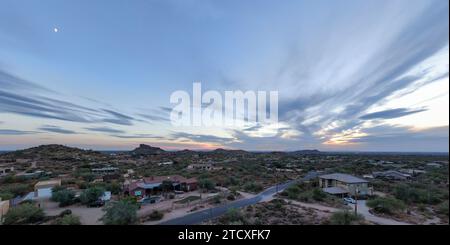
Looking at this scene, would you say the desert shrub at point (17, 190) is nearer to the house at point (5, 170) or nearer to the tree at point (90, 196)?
the tree at point (90, 196)

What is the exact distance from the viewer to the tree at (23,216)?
631 centimetres

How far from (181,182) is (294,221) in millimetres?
8815

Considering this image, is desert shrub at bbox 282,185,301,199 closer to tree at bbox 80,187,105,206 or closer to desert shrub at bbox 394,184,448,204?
desert shrub at bbox 394,184,448,204

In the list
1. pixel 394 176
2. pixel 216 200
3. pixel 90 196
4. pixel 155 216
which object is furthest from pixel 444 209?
pixel 90 196

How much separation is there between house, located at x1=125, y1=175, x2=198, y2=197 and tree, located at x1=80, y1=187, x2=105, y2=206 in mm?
1879

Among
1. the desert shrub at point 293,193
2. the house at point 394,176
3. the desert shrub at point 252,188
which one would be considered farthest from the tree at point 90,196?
the house at point 394,176

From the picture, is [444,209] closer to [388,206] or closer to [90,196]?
[388,206]

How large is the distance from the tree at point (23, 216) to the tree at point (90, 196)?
204 centimetres

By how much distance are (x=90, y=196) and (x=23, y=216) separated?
113 inches

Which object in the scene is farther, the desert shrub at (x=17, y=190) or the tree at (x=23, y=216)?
the desert shrub at (x=17, y=190)

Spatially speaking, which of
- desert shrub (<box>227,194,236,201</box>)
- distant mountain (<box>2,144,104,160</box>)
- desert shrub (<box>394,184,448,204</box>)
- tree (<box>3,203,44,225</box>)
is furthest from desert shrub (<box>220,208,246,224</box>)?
distant mountain (<box>2,144,104,160</box>)
